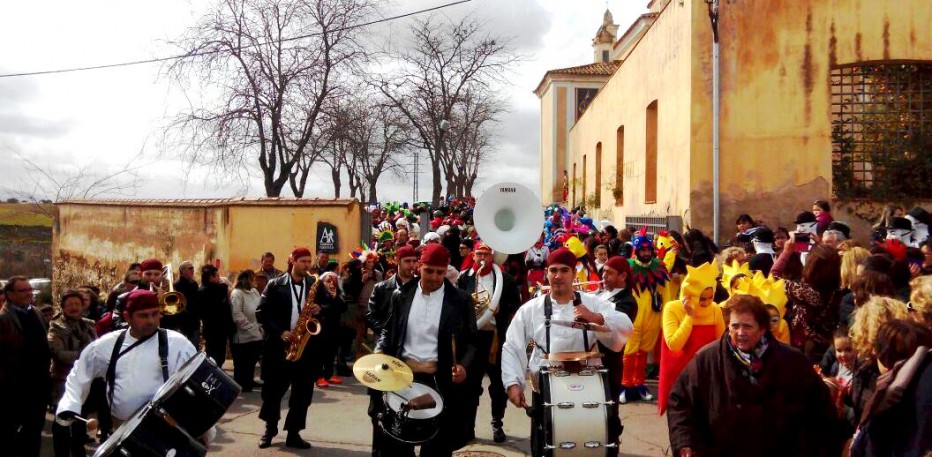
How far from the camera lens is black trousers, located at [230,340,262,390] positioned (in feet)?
34.6

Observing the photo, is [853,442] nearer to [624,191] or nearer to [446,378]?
[446,378]

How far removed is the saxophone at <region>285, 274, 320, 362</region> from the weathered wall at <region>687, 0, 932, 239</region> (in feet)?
29.8

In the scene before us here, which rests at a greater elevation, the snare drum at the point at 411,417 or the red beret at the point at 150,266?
the red beret at the point at 150,266

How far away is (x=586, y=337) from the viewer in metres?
5.61

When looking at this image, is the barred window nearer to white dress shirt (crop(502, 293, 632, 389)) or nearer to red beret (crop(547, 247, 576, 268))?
white dress shirt (crop(502, 293, 632, 389))

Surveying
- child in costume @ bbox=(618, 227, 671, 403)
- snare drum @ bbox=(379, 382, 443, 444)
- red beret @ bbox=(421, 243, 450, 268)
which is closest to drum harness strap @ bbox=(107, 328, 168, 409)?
snare drum @ bbox=(379, 382, 443, 444)

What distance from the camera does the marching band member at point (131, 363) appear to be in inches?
200

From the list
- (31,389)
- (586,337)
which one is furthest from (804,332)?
(31,389)

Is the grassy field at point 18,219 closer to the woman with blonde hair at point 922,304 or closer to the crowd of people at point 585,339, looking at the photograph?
the crowd of people at point 585,339

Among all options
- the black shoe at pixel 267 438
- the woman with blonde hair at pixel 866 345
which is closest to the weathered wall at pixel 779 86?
the black shoe at pixel 267 438

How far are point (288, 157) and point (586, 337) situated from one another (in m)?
17.6

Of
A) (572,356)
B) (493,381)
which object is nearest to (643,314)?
(493,381)

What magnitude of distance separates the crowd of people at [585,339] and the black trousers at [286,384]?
18mm

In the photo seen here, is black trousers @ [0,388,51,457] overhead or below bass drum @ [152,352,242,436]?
below
